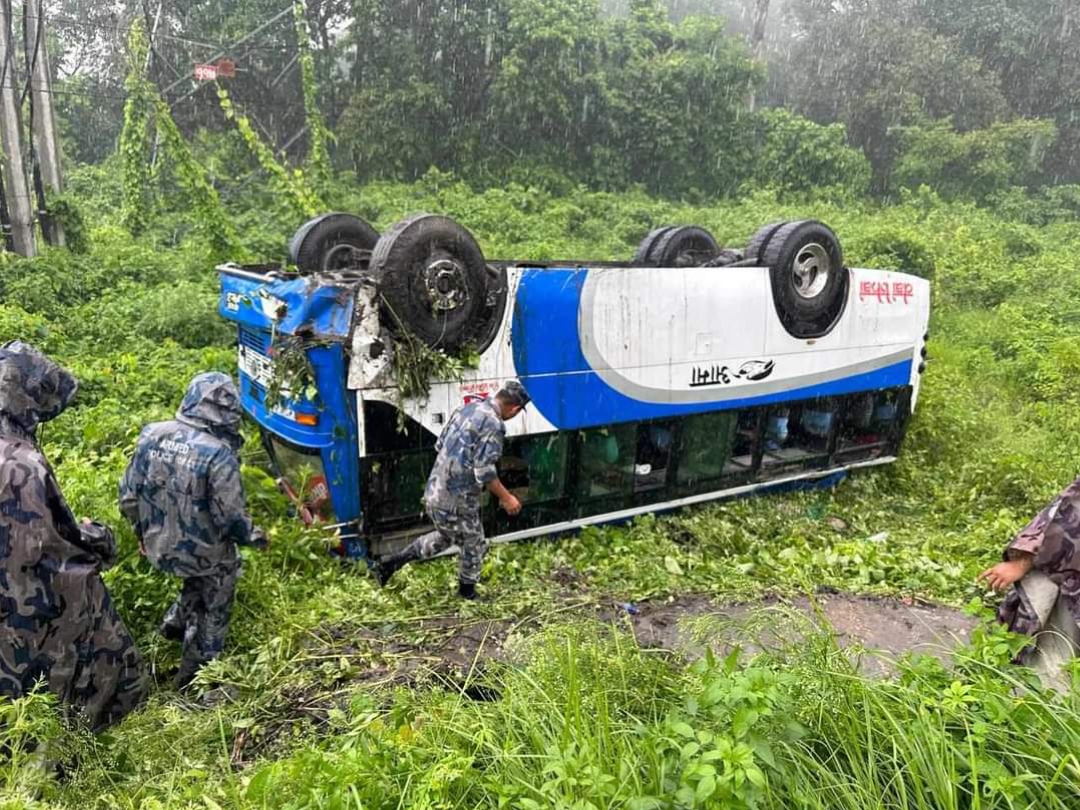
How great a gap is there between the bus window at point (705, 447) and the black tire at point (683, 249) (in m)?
1.84

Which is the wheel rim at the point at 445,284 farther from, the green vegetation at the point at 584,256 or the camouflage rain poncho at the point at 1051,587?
the camouflage rain poncho at the point at 1051,587

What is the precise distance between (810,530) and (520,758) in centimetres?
519

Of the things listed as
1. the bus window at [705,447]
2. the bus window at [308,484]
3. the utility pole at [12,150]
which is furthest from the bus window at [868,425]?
the utility pole at [12,150]

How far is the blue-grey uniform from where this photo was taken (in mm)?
4488

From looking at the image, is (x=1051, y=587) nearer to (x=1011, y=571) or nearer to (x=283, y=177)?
(x=1011, y=571)

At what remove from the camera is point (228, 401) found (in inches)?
145

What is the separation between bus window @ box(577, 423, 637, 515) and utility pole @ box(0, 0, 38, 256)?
30.9 ft

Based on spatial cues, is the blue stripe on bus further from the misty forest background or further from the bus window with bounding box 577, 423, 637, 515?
the misty forest background

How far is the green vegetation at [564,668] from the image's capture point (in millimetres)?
1951

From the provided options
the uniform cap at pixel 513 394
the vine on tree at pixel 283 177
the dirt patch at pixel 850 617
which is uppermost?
the vine on tree at pixel 283 177

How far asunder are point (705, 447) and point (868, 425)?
235 cm

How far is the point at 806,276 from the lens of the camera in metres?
6.74

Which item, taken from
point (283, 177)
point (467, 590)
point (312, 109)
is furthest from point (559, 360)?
point (312, 109)

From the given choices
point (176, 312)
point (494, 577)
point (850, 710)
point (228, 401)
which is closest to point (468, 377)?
point (494, 577)
